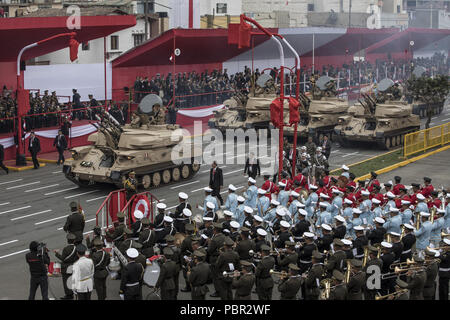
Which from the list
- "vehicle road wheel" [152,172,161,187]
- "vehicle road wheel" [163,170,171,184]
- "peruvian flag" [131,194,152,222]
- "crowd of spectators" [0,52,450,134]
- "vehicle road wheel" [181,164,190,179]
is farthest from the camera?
"crowd of spectators" [0,52,450,134]

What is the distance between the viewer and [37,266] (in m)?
16.8

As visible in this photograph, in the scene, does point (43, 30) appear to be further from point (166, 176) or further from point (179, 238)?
point (179, 238)

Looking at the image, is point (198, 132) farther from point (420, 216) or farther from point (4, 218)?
point (420, 216)

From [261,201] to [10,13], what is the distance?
35232 mm

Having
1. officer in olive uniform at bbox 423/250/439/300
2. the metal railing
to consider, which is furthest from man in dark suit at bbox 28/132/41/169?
officer in olive uniform at bbox 423/250/439/300

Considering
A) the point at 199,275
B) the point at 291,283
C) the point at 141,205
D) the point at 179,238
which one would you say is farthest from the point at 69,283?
the point at 291,283

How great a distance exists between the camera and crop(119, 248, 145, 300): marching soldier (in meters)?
15.7

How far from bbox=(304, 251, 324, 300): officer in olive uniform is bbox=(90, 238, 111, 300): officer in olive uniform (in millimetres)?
4417

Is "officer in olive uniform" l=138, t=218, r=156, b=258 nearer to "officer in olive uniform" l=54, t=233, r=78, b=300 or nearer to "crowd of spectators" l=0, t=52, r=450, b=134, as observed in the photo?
"officer in olive uniform" l=54, t=233, r=78, b=300

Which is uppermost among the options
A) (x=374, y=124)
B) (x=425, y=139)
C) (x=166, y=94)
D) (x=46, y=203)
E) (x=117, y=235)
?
(x=166, y=94)

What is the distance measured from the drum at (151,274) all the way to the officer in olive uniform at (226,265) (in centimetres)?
133

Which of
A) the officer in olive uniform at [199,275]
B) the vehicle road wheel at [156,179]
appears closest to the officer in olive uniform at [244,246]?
the officer in olive uniform at [199,275]

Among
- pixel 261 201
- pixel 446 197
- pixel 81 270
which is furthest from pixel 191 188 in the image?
pixel 81 270

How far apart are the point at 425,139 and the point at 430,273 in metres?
22.0
